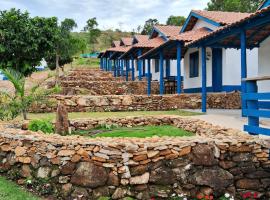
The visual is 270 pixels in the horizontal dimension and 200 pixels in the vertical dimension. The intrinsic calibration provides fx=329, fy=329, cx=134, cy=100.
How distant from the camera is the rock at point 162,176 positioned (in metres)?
5.40

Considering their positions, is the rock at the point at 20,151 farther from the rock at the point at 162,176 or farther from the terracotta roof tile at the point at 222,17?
Result: the terracotta roof tile at the point at 222,17

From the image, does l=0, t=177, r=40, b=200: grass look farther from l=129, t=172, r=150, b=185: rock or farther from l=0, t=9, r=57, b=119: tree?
l=0, t=9, r=57, b=119: tree

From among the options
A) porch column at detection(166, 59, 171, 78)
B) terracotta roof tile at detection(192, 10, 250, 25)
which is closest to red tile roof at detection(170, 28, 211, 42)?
terracotta roof tile at detection(192, 10, 250, 25)

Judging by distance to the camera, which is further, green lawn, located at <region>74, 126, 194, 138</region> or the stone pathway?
the stone pathway

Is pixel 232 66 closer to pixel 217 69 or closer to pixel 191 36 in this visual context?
pixel 217 69

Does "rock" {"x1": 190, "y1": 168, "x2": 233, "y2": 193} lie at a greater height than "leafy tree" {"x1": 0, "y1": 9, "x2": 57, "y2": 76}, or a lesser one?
lesser

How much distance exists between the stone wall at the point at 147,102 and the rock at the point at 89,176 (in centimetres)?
870

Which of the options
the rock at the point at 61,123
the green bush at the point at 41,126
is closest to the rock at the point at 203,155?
the rock at the point at 61,123

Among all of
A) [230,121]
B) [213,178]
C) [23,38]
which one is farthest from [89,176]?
[23,38]

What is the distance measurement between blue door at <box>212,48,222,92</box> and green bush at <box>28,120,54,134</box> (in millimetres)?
11233

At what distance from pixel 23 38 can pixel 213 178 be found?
20.8 m

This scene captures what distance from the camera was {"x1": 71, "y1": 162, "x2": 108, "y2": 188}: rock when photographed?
5.33m

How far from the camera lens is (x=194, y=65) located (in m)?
19.3

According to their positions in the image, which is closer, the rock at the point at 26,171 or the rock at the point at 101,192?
the rock at the point at 101,192
